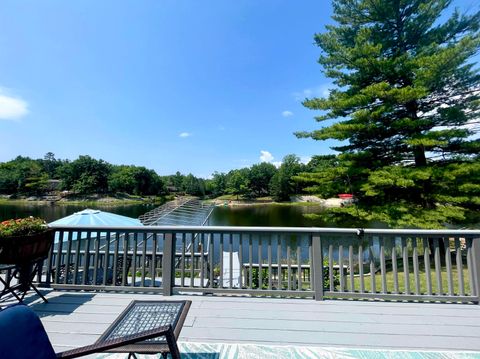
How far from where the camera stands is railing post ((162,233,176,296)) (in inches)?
112

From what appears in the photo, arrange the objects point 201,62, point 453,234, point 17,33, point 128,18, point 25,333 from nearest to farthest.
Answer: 1. point 25,333
2. point 453,234
3. point 17,33
4. point 128,18
5. point 201,62

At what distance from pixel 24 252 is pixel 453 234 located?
14.5ft

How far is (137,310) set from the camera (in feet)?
6.01

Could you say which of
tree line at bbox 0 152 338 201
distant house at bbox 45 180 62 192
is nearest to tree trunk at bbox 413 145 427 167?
tree line at bbox 0 152 338 201

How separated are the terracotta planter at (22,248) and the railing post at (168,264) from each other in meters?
1.27

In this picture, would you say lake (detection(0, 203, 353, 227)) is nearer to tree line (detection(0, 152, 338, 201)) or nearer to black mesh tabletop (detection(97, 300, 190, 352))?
tree line (detection(0, 152, 338, 201))

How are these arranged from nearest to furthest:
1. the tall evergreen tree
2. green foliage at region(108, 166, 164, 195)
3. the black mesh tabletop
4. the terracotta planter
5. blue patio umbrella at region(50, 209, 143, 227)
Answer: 1. the black mesh tabletop
2. the terracotta planter
3. blue patio umbrella at region(50, 209, 143, 227)
4. the tall evergreen tree
5. green foliage at region(108, 166, 164, 195)

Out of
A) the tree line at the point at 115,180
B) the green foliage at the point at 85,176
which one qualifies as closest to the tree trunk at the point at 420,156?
Answer: the tree line at the point at 115,180

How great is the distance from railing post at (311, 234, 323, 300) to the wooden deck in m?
0.12

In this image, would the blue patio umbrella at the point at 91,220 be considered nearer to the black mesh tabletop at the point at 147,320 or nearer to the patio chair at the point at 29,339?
the black mesh tabletop at the point at 147,320

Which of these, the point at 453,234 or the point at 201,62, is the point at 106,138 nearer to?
the point at 201,62

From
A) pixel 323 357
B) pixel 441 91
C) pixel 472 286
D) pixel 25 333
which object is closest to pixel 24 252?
pixel 25 333

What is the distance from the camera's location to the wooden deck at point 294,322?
1945 mm

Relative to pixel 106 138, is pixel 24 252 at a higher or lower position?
lower
